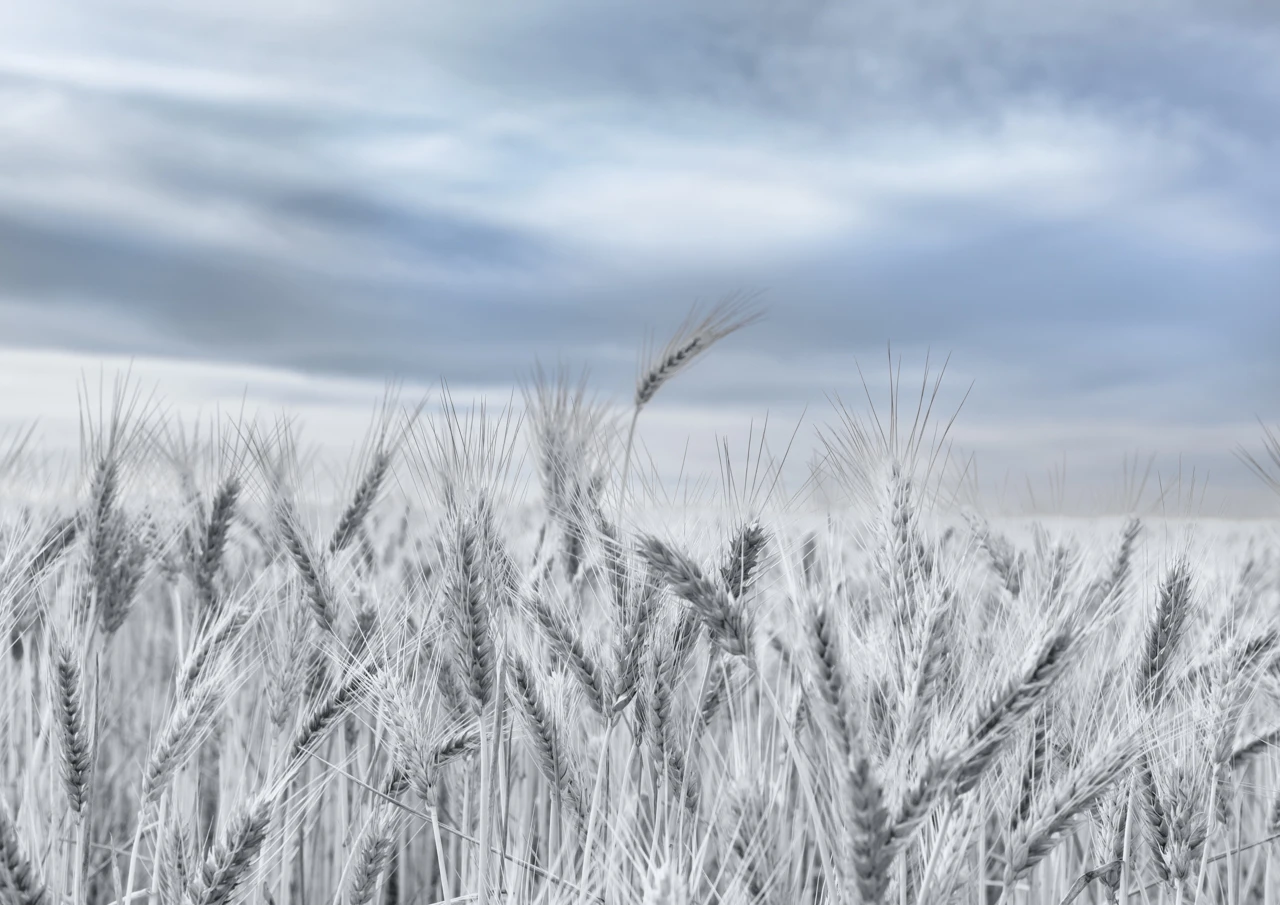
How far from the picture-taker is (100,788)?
341 centimetres

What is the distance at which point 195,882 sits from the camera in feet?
4.94

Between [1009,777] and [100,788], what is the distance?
311cm

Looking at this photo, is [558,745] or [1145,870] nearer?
[558,745]

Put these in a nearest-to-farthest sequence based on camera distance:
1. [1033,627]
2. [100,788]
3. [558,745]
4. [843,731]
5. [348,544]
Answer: [843,731]
[1033,627]
[558,745]
[348,544]
[100,788]

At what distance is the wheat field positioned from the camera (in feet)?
4.35

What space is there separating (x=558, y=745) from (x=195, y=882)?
0.63 metres

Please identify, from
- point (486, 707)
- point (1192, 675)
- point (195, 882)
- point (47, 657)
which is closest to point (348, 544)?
point (47, 657)

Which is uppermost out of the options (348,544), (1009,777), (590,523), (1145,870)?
(590,523)

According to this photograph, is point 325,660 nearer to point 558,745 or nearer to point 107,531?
point 107,531

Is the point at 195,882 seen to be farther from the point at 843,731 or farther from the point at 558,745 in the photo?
the point at 843,731

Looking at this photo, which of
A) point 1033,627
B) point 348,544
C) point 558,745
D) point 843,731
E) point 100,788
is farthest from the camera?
point 100,788

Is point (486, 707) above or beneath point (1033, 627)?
beneath

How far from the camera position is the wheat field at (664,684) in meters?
1.33

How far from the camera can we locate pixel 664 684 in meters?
1.80
